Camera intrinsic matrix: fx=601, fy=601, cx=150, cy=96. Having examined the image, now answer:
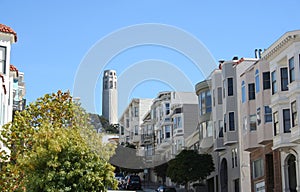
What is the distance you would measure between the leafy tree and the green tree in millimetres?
25562

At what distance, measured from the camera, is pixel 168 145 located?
262 feet

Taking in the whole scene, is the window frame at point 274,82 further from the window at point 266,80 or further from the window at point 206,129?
the window at point 206,129

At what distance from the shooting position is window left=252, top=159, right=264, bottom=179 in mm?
43650

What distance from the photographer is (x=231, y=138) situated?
5031 cm

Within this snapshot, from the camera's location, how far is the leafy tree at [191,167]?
55.2m

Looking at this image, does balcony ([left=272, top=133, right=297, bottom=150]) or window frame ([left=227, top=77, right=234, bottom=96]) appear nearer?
balcony ([left=272, top=133, right=297, bottom=150])

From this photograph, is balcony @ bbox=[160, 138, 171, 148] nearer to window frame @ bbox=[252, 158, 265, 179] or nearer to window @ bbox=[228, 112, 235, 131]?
window @ bbox=[228, 112, 235, 131]

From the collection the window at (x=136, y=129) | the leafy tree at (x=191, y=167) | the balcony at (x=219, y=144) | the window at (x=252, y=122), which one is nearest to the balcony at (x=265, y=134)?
the window at (x=252, y=122)

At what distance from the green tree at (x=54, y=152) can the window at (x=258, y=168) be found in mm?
16689

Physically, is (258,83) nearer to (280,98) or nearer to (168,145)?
(280,98)

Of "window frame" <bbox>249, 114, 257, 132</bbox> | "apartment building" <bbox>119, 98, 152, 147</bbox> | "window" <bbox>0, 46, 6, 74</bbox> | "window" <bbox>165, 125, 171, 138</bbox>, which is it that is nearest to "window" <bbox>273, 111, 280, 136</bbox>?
"window frame" <bbox>249, 114, 257, 132</bbox>

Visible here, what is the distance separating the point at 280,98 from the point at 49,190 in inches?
705

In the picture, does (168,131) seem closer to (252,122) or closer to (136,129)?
(136,129)

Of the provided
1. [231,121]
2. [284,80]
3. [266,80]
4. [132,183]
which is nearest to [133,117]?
[132,183]
